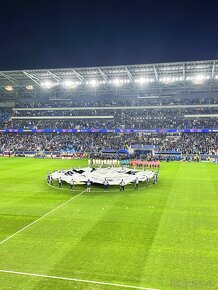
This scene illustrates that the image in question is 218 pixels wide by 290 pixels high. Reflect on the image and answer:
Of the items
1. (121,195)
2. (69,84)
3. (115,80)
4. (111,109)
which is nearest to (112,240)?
(121,195)

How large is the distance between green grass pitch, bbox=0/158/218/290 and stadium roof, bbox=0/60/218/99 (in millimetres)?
41984

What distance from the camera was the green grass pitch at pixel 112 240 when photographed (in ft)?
35.6

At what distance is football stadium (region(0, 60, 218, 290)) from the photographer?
1145cm

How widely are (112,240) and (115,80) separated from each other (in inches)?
2283

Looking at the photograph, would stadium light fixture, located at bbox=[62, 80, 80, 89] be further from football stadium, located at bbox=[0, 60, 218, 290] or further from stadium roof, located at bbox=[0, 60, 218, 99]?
football stadium, located at bbox=[0, 60, 218, 290]

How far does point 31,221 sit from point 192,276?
32.1ft

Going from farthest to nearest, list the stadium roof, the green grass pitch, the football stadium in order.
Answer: the stadium roof
the football stadium
the green grass pitch

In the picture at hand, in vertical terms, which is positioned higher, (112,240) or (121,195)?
(121,195)

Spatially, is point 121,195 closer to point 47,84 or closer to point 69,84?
point 69,84

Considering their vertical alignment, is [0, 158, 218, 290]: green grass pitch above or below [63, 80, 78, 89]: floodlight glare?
below

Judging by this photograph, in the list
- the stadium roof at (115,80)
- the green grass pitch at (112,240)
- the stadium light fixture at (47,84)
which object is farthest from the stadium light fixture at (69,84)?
the green grass pitch at (112,240)

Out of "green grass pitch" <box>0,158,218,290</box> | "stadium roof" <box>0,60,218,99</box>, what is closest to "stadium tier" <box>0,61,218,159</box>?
"stadium roof" <box>0,60,218,99</box>

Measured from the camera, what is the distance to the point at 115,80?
69.5m

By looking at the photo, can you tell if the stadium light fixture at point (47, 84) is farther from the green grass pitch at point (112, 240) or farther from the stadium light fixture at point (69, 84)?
the green grass pitch at point (112, 240)
